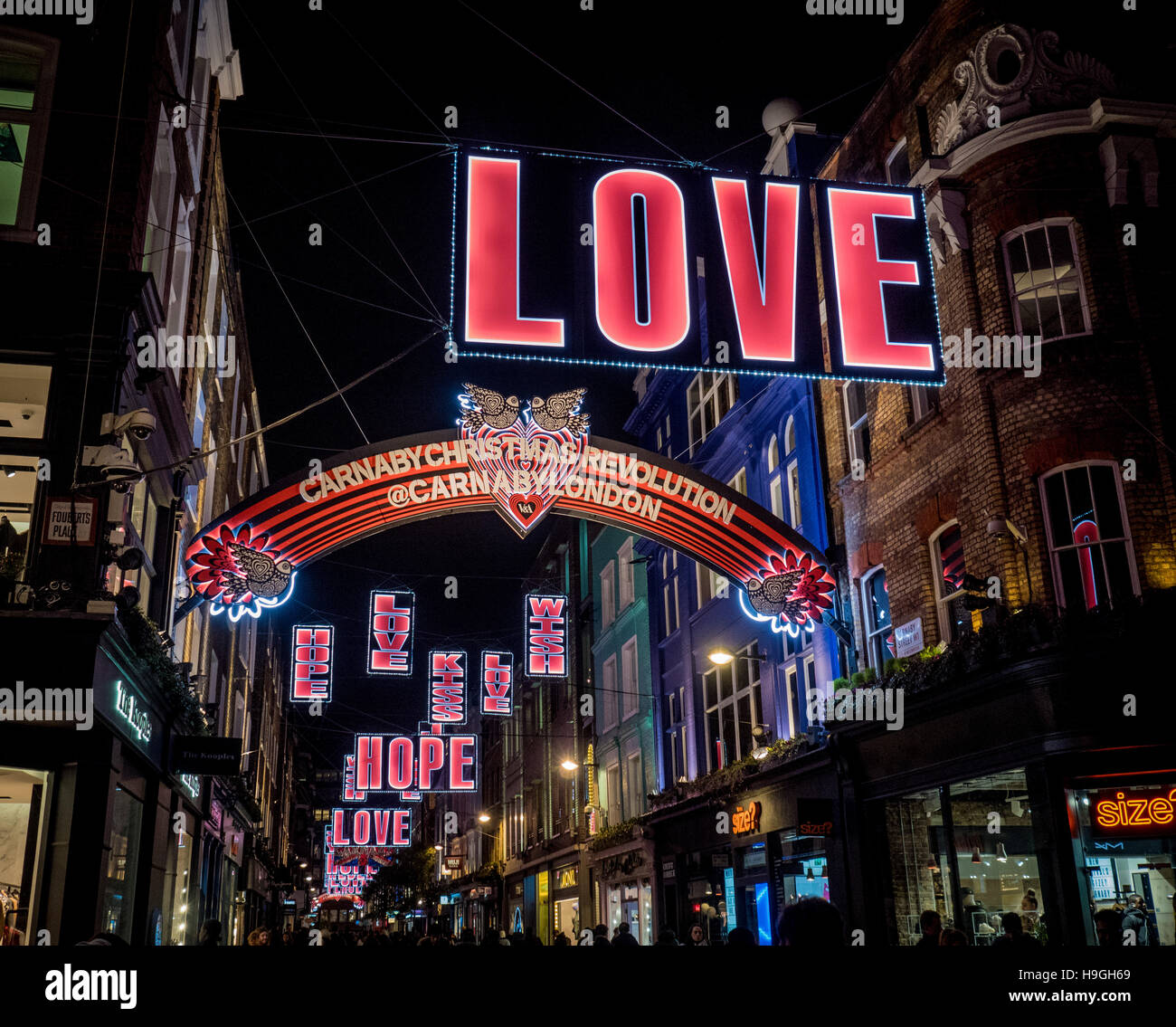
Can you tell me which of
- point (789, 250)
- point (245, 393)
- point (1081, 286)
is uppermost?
point (245, 393)

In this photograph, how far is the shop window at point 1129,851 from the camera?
13023mm

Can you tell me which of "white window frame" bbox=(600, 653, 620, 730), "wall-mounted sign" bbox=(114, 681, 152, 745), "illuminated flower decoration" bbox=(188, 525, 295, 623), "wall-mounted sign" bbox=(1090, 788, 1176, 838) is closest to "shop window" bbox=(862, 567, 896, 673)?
"wall-mounted sign" bbox=(1090, 788, 1176, 838)

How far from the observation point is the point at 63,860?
11414mm

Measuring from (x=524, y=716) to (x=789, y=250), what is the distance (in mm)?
44110

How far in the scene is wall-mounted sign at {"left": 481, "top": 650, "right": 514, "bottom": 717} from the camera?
31375 millimetres

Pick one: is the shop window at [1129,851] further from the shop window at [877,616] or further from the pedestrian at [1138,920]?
the shop window at [877,616]

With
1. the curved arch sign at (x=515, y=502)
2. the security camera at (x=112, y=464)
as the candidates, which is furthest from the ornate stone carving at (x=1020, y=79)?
the security camera at (x=112, y=464)

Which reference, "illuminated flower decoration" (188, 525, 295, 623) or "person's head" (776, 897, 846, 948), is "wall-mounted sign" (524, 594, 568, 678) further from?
"person's head" (776, 897, 846, 948)

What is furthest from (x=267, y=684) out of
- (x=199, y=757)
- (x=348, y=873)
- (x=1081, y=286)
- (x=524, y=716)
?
(x=348, y=873)

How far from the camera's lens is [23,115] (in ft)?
45.6

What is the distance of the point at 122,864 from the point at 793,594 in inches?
441

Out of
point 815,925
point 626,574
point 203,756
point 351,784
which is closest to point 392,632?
point 626,574

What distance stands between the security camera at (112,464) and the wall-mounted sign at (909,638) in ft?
39.5

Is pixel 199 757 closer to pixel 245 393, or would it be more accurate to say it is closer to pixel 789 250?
pixel 789 250
